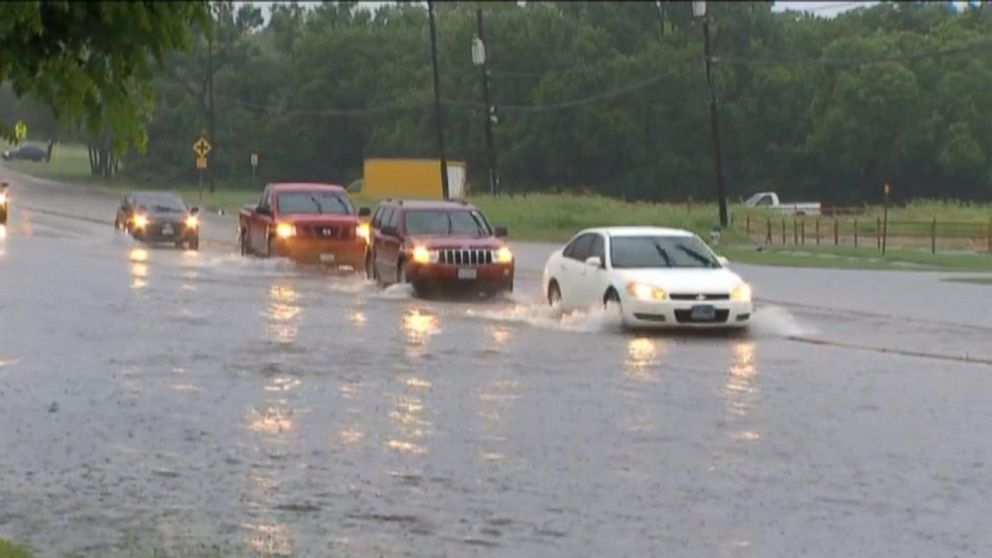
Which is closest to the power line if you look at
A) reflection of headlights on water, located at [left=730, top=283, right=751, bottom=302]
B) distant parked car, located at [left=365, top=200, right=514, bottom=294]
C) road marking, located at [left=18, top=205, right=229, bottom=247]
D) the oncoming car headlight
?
road marking, located at [left=18, top=205, right=229, bottom=247]

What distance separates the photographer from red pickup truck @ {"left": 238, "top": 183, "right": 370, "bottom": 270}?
37719 millimetres

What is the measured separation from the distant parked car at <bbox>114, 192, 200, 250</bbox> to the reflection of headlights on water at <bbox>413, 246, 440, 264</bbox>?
1878 cm

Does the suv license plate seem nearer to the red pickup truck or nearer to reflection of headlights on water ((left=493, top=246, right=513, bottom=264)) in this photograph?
reflection of headlights on water ((left=493, top=246, right=513, bottom=264))

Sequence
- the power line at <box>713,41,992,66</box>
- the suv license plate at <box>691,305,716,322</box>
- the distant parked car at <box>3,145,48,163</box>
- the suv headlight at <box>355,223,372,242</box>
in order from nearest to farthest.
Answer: the suv license plate at <box>691,305,716,322</box> < the suv headlight at <box>355,223,372,242</box> < the power line at <box>713,41,992,66</box> < the distant parked car at <box>3,145,48,163</box>

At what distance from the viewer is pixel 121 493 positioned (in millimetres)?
11750

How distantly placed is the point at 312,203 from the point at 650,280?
635 inches

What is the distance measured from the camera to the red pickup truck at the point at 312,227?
124 ft

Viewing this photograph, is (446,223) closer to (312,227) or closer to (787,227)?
(312,227)

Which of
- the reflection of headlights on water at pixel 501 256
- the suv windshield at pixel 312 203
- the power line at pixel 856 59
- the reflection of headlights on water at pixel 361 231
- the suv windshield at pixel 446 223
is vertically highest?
the power line at pixel 856 59

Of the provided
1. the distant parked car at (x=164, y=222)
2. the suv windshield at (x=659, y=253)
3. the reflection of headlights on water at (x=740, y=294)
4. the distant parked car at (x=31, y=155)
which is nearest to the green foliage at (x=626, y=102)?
the distant parked car at (x=31, y=155)

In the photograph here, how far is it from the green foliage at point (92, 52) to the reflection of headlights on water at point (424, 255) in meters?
22.9

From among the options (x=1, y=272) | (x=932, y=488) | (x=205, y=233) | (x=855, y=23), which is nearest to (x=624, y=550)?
(x=932, y=488)

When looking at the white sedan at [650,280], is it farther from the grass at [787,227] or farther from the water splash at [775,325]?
the grass at [787,227]

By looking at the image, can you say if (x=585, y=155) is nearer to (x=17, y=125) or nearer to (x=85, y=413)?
(x=85, y=413)
